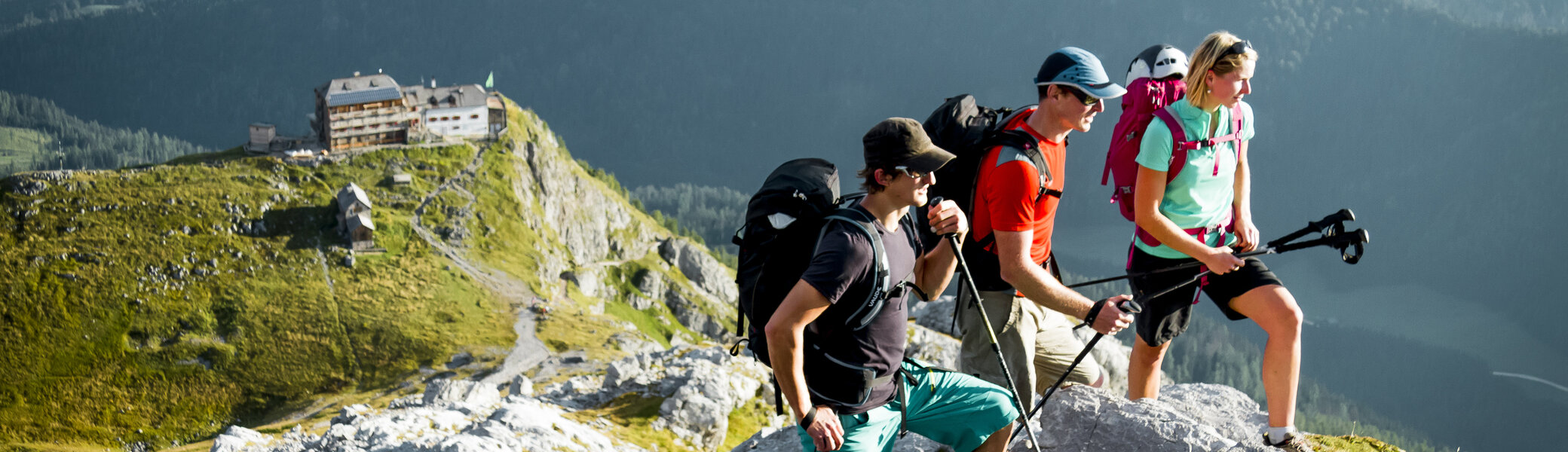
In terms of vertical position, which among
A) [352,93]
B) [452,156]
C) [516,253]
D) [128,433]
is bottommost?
[128,433]

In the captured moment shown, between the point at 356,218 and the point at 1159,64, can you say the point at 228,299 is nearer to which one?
the point at 356,218

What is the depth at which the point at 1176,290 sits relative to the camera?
11266mm

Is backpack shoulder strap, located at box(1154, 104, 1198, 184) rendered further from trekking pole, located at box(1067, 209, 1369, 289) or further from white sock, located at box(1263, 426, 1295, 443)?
white sock, located at box(1263, 426, 1295, 443)

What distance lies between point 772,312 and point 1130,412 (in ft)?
16.8

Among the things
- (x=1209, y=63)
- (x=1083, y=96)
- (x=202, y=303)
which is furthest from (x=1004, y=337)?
(x=202, y=303)

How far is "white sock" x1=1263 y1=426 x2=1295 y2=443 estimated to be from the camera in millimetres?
10875

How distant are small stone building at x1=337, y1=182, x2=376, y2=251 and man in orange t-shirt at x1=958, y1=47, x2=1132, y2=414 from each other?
149 metres

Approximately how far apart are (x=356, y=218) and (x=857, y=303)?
150686 millimetres

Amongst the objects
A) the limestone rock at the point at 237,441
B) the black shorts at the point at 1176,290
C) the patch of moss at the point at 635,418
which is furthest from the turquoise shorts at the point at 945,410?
the patch of moss at the point at 635,418

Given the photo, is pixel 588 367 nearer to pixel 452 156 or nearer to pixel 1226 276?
pixel 452 156

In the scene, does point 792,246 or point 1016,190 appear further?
point 1016,190

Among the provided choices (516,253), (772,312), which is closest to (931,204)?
(772,312)

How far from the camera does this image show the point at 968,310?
1147 centimetres

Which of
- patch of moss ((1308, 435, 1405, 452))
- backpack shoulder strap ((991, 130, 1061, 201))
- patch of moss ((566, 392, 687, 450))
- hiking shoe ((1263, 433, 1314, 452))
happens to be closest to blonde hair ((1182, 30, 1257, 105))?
backpack shoulder strap ((991, 130, 1061, 201))
